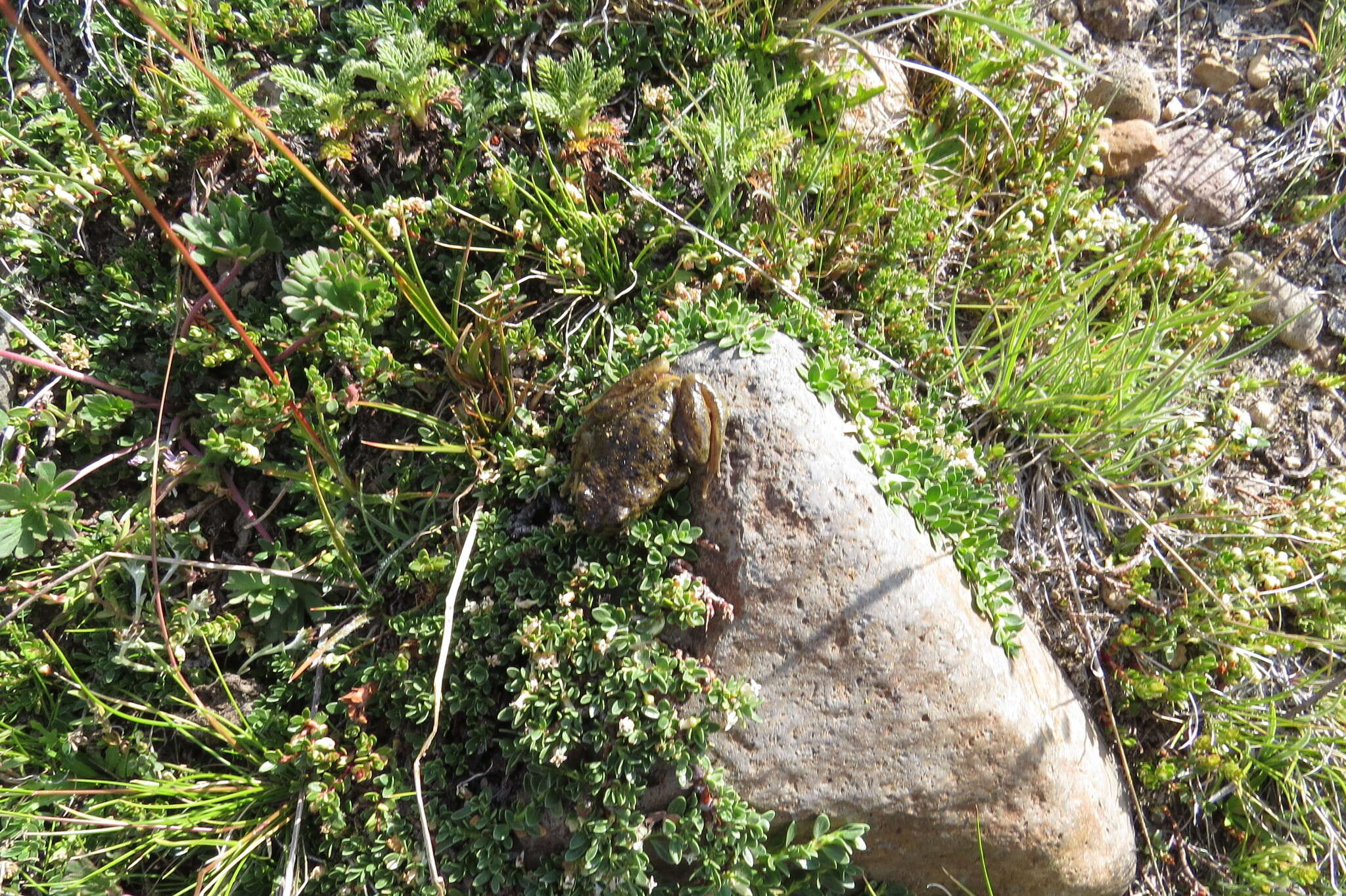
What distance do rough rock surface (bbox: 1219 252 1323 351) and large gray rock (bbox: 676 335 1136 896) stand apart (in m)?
2.90

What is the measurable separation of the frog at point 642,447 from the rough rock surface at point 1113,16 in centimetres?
402

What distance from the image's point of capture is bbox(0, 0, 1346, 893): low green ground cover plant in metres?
3.66

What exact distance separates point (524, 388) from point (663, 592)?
1.31m

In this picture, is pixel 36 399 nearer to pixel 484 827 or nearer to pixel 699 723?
pixel 484 827

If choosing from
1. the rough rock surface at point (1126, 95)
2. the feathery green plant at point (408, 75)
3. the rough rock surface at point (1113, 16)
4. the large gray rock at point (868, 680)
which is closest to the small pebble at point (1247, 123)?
the rough rock surface at point (1126, 95)

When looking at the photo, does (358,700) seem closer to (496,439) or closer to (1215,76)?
(496,439)

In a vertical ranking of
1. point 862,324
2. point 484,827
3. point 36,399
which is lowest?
point 484,827

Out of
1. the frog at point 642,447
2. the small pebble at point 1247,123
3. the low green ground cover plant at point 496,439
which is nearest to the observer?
the frog at point 642,447

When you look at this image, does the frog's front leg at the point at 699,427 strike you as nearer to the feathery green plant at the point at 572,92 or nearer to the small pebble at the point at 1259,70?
the feathery green plant at the point at 572,92

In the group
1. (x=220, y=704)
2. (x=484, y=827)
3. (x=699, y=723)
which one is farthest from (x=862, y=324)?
(x=220, y=704)

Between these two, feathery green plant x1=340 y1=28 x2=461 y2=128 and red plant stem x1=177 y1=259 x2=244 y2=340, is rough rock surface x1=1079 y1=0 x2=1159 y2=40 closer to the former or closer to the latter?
feathery green plant x1=340 y1=28 x2=461 y2=128

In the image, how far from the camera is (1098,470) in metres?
4.36

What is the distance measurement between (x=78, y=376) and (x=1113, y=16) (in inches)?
259

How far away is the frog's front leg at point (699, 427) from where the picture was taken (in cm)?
358
